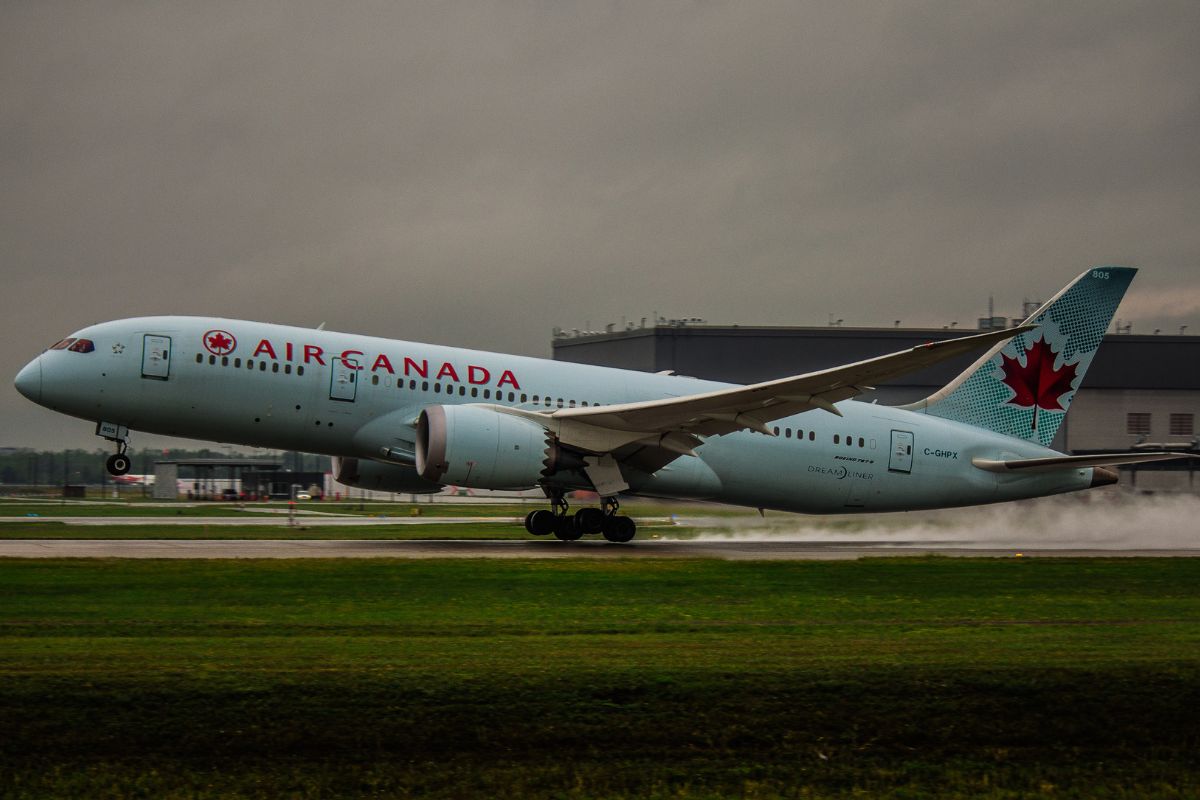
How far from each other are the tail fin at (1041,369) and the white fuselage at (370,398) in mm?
2565

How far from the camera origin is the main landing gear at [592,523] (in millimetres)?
29688

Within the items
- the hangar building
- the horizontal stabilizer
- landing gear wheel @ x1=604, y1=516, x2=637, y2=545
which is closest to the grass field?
landing gear wheel @ x1=604, y1=516, x2=637, y2=545

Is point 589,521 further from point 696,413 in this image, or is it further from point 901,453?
point 901,453

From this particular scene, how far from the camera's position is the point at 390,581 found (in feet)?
63.2

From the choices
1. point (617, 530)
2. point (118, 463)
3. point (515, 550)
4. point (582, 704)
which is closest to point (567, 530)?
point (617, 530)

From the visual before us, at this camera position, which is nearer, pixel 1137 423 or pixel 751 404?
pixel 751 404

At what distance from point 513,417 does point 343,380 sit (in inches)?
155

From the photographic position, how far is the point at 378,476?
102ft

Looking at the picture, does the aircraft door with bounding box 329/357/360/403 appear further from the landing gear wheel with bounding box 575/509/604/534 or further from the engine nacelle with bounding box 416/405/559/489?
the landing gear wheel with bounding box 575/509/604/534

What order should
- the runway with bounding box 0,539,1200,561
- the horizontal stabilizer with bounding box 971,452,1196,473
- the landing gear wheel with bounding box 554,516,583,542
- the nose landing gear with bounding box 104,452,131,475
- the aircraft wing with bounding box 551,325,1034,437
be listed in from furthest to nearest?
the horizontal stabilizer with bounding box 971,452,1196,473 → the landing gear wheel with bounding box 554,516,583,542 → the nose landing gear with bounding box 104,452,131,475 → the aircraft wing with bounding box 551,325,1034,437 → the runway with bounding box 0,539,1200,561

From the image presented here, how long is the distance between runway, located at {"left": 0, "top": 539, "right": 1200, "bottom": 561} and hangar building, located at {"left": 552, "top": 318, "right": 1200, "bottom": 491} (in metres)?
42.4

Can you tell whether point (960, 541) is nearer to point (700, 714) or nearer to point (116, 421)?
point (116, 421)

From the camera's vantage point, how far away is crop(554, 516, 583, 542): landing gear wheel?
30016mm

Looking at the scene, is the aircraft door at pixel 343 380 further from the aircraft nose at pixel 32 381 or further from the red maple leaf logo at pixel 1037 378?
Result: the red maple leaf logo at pixel 1037 378
